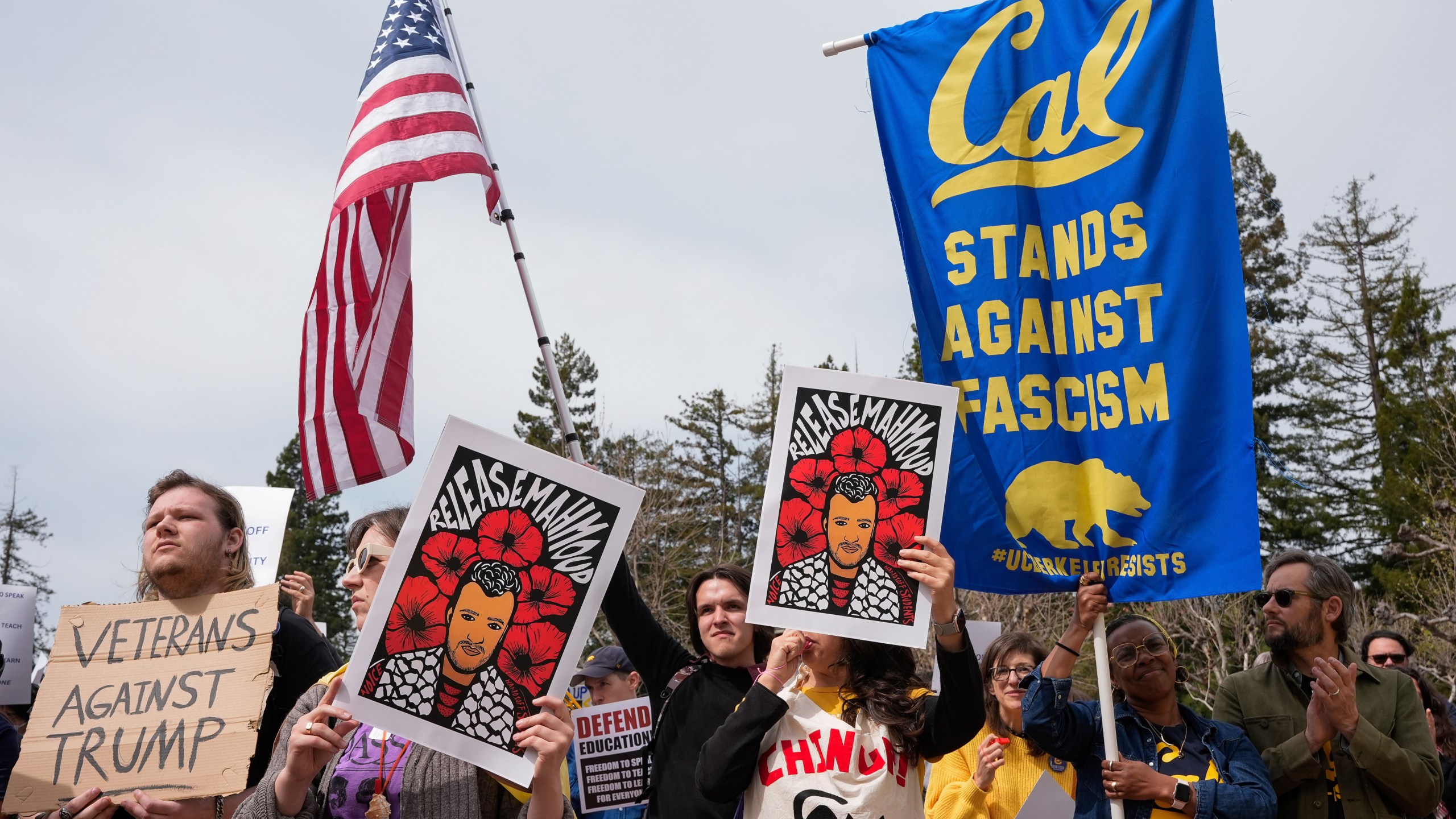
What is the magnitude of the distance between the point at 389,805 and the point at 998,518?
2466 millimetres

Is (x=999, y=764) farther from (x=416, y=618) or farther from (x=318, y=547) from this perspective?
(x=318, y=547)

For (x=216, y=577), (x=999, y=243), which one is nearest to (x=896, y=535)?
(x=999, y=243)

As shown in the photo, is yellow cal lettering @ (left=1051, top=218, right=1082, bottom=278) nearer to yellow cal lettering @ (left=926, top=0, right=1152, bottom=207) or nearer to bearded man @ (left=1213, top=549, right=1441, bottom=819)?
yellow cal lettering @ (left=926, top=0, right=1152, bottom=207)

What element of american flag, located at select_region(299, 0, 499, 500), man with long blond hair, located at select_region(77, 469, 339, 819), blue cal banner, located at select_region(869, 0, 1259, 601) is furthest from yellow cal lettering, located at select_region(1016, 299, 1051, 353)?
american flag, located at select_region(299, 0, 499, 500)

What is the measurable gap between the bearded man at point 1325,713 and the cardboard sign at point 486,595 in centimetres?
283

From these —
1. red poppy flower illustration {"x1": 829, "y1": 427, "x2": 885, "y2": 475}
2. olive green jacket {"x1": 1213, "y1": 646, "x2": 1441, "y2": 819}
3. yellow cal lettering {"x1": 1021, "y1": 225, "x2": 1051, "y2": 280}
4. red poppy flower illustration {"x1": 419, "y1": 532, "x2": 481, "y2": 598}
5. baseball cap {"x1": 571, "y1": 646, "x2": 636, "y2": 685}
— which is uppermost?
yellow cal lettering {"x1": 1021, "y1": 225, "x2": 1051, "y2": 280}

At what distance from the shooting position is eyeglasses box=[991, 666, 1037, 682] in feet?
17.0

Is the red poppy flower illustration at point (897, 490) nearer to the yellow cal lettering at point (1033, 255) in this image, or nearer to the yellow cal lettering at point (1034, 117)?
the yellow cal lettering at point (1033, 255)

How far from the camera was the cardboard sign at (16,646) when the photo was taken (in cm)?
458

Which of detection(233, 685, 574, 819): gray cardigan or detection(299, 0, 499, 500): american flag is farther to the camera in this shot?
detection(299, 0, 499, 500): american flag

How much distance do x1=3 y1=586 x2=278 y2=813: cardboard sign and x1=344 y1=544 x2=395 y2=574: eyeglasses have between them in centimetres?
26

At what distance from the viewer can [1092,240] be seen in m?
4.44

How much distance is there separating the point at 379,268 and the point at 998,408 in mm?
4063

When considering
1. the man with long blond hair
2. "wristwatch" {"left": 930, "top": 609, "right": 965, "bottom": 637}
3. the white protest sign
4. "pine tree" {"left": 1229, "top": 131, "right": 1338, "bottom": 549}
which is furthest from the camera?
"pine tree" {"left": 1229, "top": 131, "right": 1338, "bottom": 549}
